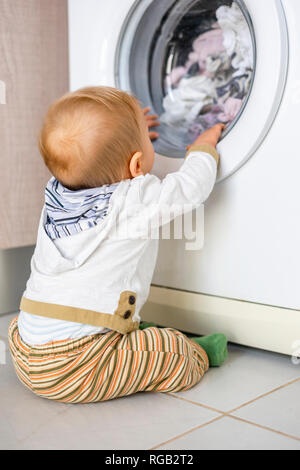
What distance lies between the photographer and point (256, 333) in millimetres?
1085

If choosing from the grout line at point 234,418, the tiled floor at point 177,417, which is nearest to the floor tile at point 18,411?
the tiled floor at point 177,417

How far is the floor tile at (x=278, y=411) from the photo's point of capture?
2.76 feet

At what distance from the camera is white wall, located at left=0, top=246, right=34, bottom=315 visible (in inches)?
58.2

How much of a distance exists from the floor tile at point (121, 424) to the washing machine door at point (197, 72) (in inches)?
17.0

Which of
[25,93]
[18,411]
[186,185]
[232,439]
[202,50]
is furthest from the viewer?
[25,93]

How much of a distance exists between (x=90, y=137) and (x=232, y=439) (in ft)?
1.70

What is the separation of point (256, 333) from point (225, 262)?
0.15m

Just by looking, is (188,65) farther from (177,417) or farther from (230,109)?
(177,417)

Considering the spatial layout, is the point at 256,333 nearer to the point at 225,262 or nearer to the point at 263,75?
the point at 225,262

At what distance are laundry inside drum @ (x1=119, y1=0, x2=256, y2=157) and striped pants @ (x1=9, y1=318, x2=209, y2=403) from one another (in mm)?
405

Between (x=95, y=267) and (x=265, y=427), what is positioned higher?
(x=95, y=267)

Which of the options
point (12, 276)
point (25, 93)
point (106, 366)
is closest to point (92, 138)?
point (106, 366)

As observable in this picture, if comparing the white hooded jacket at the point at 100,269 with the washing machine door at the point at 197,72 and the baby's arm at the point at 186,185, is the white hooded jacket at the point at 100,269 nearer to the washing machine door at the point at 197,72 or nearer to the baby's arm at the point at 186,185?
the baby's arm at the point at 186,185

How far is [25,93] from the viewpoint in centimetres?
134
